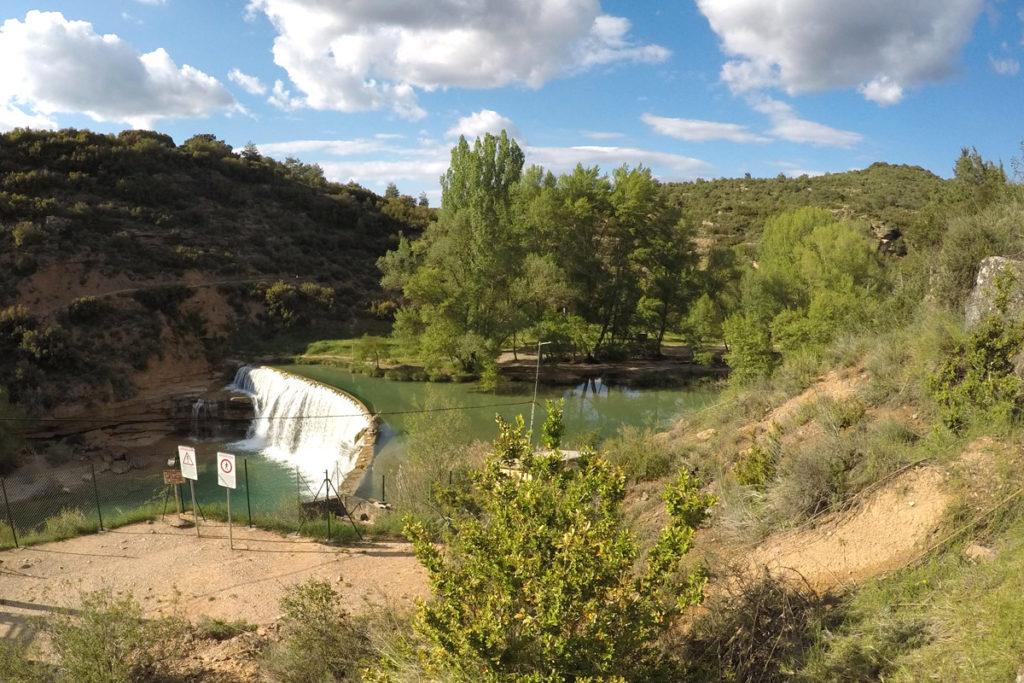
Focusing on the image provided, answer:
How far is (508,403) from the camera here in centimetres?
2747

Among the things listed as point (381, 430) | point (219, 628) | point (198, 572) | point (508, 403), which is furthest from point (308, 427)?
point (219, 628)

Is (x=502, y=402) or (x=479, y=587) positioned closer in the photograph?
(x=479, y=587)

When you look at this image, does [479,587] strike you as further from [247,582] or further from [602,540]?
[247,582]

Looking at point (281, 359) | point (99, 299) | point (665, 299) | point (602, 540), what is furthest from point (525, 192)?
point (602, 540)

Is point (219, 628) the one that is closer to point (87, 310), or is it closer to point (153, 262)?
point (87, 310)

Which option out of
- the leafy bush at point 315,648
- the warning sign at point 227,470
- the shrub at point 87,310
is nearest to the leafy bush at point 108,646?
the leafy bush at point 315,648

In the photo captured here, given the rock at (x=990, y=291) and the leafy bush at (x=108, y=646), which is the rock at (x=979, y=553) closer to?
the rock at (x=990, y=291)

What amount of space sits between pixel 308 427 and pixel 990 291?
869 inches

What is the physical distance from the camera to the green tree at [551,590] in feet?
14.1

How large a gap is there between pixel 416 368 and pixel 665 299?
13968 millimetres

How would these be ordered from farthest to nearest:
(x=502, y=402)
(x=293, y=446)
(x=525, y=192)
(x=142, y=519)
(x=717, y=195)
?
(x=717, y=195) → (x=525, y=192) → (x=502, y=402) → (x=293, y=446) → (x=142, y=519)

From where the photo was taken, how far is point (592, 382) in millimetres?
31578

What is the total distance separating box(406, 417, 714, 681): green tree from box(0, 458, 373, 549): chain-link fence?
8.87 metres

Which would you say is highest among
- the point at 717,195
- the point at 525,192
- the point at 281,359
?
the point at 717,195
